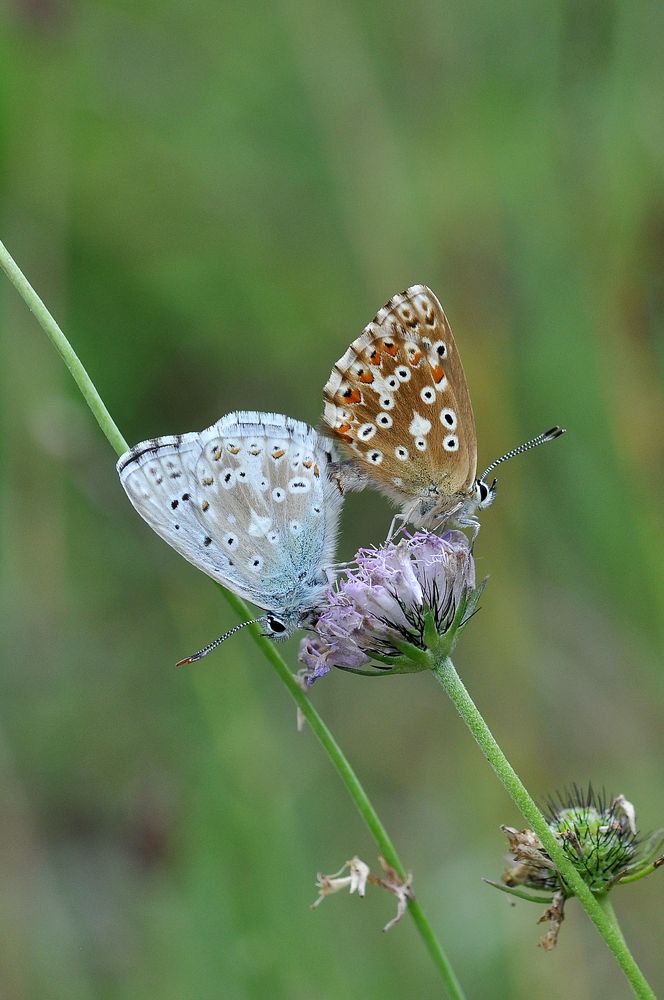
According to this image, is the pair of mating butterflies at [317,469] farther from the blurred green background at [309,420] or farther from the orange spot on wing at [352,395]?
the blurred green background at [309,420]

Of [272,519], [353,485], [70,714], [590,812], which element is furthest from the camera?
[70,714]

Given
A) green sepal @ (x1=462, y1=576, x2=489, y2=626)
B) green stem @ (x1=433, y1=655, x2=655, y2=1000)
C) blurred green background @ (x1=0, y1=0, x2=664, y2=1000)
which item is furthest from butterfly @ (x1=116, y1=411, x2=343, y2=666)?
blurred green background @ (x1=0, y1=0, x2=664, y2=1000)

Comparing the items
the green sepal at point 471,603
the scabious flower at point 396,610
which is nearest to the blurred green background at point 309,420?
the scabious flower at point 396,610

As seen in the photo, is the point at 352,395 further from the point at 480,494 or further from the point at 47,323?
the point at 47,323

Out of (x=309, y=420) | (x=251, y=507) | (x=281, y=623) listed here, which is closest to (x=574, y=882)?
(x=281, y=623)

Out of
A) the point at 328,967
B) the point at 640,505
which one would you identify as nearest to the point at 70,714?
the point at 328,967

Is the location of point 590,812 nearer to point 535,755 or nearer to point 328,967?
point 328,967
